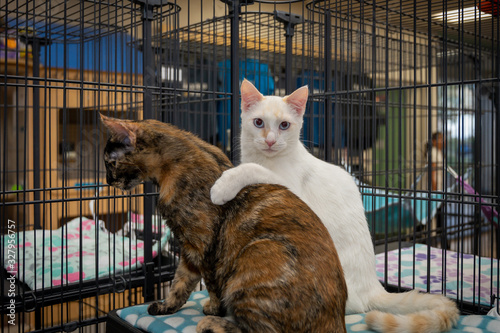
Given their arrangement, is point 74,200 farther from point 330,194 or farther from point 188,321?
point 330,194

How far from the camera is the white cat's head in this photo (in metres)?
1.51

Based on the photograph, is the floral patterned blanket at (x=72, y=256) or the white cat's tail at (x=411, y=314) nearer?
the white cat's tail at (x=411, y=314)

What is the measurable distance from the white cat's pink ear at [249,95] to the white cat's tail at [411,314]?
2.56ft

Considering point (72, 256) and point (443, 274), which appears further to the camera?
point (72, 256)

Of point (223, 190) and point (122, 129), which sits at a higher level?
point (122, 129)

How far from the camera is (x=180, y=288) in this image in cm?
125

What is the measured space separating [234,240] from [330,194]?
499 mm

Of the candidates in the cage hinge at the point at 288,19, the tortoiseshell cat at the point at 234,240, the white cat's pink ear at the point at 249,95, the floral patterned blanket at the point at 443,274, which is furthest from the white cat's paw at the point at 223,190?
the cage hinge at the point at 288,19

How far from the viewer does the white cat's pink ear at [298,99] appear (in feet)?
5.12

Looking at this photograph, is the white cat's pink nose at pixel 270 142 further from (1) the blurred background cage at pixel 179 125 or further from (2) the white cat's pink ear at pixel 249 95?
(1) the blurred background cage at pixel 179 125

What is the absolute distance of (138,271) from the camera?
85.0 inches

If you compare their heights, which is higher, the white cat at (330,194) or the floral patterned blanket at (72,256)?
the white cat at (330,194)

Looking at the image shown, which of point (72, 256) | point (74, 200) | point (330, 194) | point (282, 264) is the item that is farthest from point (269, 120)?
point (72, 256)

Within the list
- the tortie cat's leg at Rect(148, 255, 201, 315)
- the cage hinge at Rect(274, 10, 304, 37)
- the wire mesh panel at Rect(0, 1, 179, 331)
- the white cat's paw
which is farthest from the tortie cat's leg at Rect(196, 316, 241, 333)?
the cage hinge at Rect(274, 10, 304, 37)
